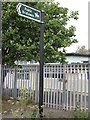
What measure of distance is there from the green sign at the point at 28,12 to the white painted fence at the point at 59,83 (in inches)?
88.8

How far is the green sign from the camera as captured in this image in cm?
414

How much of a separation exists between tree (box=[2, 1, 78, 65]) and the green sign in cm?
295

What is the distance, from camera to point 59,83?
21.3 feet

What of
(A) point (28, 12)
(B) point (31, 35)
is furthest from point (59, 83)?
(A) point (28, 12)

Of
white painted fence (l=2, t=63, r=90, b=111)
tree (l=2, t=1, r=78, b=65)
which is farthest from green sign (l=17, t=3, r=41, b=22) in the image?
tree (l=2, t=1, r=78, b=65)

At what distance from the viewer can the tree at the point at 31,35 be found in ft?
24.5

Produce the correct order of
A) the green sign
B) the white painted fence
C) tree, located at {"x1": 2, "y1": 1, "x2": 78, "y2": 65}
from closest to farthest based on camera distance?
1. the green sign
2. the white painted fence
3. tree, located at {"x1": 2, "y1": 1, "x2": 78, "y2": 65}

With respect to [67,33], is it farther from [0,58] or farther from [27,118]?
[27,118]

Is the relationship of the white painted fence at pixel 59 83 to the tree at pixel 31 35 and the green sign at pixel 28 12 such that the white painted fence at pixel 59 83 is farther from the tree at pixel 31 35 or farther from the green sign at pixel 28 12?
the green sign at pixel 28 12

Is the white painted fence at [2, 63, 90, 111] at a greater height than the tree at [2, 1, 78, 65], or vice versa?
the tree at [2, 1, 78, 65]

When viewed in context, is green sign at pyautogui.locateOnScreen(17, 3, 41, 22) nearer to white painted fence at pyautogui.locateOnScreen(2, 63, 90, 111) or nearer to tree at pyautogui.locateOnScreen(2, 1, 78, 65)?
white painted fence at pyautogui.locateOnScreen(2, 63, 90, 111)

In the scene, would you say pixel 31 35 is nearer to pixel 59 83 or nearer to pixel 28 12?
pixel 59 83

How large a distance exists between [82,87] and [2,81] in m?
4.05

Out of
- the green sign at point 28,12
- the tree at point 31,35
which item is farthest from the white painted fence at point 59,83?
the green sign at point 28,12
